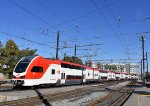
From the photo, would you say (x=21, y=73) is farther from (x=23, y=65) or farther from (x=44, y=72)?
(x=44, y=72)

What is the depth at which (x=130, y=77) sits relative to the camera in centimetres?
14575

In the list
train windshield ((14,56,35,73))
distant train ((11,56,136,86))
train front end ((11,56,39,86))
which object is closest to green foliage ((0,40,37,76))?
distant train ((11,56,136,86))

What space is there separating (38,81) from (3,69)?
4088 cm

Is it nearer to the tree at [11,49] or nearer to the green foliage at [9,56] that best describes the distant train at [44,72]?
the green foliage at [9,56]

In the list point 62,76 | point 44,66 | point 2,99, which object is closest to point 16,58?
point 62,76

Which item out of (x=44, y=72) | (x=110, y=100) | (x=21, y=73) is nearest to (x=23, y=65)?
(x=21, y=73)

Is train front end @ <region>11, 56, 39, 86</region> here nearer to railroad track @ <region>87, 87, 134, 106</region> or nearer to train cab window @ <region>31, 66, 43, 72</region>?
train cab window @ <region>31, 66, 43, 72</region>

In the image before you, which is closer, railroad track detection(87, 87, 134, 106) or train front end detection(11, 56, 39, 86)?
railroad track detection(87, 87, 134, 106)

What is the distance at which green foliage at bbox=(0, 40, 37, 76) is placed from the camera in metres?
73.4

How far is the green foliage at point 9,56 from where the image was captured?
241ft

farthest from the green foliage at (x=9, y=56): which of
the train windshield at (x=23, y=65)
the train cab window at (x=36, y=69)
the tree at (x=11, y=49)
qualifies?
the train windshield at (x=23, y=65)

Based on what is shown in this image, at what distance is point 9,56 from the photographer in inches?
2955

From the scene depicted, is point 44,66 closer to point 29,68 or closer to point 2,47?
point 29,68

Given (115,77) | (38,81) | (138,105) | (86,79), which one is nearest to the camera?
(138,105)
